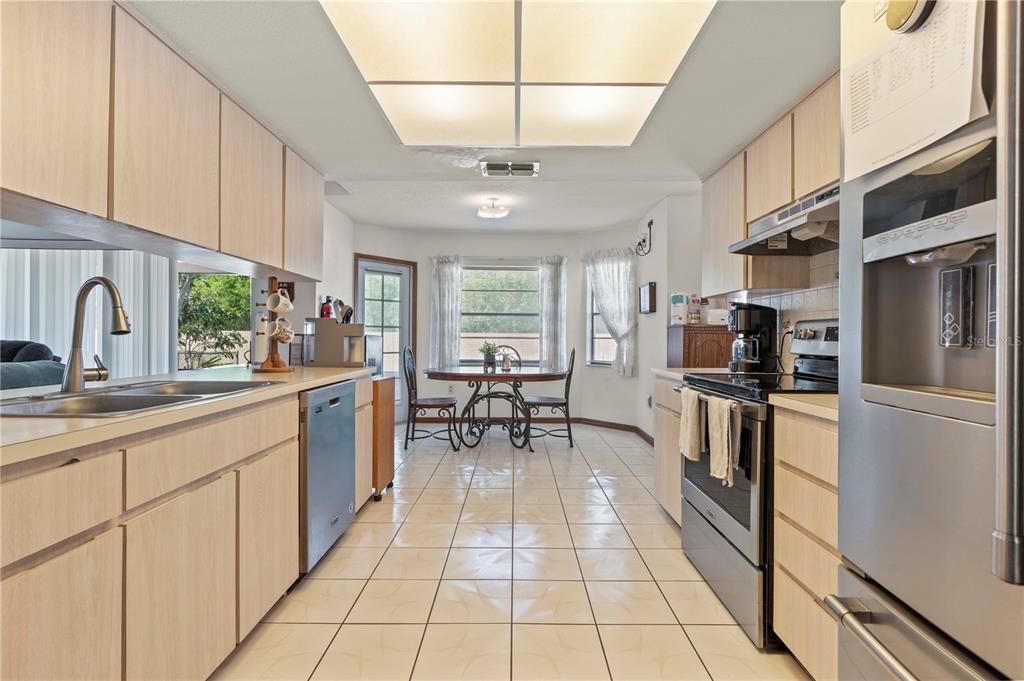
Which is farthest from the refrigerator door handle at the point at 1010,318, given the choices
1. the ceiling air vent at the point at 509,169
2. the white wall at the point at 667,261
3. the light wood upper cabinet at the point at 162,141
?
the white wall at the point at 667,261

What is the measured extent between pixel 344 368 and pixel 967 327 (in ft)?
9.88

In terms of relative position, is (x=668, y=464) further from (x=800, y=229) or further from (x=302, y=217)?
(x=302, y=217)

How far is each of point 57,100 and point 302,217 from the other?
5.42 feet

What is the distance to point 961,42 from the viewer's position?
0.67 metres

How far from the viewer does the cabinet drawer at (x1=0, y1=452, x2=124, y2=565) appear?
84 centimetres

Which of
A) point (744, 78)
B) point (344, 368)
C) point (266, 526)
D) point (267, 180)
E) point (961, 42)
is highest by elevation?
point (744, 78)

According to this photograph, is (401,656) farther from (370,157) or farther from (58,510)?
(370,157)

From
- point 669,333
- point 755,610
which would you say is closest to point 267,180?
point 755,610

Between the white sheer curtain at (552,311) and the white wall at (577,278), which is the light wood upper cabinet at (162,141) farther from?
the white sheer curtain at (552,311)

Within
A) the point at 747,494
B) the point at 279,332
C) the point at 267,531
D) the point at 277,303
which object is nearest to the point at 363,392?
the point at 279,332

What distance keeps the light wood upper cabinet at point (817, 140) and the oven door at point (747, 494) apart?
95 centimetres

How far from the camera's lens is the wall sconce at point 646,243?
16.7ft

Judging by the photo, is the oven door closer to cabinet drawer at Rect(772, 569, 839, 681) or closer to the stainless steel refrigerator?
cabinet drawer at Rect(772, 569, 839, 681)

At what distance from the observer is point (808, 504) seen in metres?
1.50
